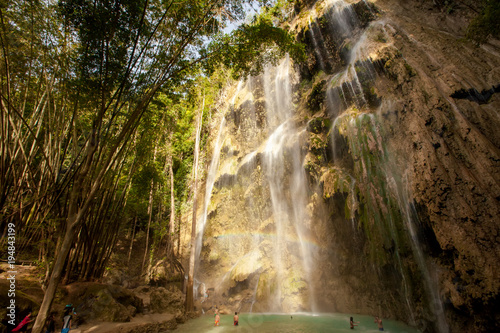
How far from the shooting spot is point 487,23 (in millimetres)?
7633

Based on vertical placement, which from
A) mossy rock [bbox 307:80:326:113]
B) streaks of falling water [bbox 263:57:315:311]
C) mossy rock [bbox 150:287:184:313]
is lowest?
mossy rock [bbox 150:287:184:313]

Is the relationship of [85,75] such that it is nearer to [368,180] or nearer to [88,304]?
[88,304]

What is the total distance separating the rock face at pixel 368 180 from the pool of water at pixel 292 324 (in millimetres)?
887

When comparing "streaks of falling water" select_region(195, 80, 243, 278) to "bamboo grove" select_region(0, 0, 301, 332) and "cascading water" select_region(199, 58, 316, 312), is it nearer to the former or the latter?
"cascading water" select_region(199, 58, 316, 312)

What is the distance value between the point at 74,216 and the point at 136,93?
3.79 metres

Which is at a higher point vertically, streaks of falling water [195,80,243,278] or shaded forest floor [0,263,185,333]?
streaks of falling water [195,80,243,278]

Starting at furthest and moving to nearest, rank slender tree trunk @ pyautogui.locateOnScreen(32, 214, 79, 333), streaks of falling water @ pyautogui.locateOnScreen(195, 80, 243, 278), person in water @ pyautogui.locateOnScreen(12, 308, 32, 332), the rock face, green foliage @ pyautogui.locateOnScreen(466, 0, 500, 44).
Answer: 1. streaks of falling water @ pyautogui.locateOnScreen(195, 80, 243, 278)
2. green foliage @ pyautogui.locateOnScreen(466, 0, 500, 44)
3. the rock face
4. person in water @ pyautogui.locateOnScreen(12, 308, 32, 332)
5. slender tree trunk @ pyautogui.locateOnScreen(32, 214, 79, 333)

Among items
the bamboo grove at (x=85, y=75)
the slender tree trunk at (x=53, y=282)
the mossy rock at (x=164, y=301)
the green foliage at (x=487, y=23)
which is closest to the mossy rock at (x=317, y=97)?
the bamboo grove at (x=85, y=75)

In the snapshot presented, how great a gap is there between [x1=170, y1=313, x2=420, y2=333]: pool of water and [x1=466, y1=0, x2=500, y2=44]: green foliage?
10.1m

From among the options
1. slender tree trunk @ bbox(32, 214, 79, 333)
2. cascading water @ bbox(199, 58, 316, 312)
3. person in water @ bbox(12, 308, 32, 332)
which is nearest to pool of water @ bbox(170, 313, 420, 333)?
cascading water @ bbox(199, 58, 316, 312)

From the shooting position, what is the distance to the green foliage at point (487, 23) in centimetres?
721

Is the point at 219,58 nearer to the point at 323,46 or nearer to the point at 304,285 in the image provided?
the point at 323,46

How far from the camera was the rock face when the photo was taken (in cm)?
691

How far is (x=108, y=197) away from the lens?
8.74 m
